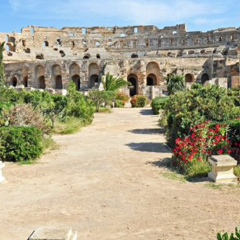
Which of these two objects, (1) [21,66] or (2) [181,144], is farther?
(1) [21,66]

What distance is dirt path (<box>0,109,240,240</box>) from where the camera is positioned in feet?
15.9

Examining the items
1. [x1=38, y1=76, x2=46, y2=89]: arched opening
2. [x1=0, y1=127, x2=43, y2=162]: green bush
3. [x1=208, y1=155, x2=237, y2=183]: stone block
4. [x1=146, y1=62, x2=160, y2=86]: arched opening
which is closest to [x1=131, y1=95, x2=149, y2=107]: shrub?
[x1=146, y1=62, x2=160, y2=86]: arched opening

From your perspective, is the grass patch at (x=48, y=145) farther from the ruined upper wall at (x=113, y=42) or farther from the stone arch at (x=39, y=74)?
the ruined upper wall at (x=113, y=42)

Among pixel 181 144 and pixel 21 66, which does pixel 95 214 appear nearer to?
pixel 181 144

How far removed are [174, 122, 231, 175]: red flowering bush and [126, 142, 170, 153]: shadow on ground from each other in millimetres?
2061

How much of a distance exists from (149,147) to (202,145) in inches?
120

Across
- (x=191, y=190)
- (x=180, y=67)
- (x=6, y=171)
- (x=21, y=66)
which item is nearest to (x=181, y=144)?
(x=191, y=190)

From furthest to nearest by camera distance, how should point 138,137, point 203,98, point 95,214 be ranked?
point 138,137 → point 203,98 → point 95,214

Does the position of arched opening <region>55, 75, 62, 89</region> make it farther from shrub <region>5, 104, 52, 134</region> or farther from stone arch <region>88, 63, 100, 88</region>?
shrub <region>5, 104, 52, 134</region>

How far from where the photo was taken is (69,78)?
1559 inches

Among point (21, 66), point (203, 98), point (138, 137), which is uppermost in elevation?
point (21, 66)

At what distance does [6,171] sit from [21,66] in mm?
35022

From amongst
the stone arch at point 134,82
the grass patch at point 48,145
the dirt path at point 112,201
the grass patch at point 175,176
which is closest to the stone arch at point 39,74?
the stone arch at point 134,82

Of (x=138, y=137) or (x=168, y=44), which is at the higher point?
(x=168, y=44)
